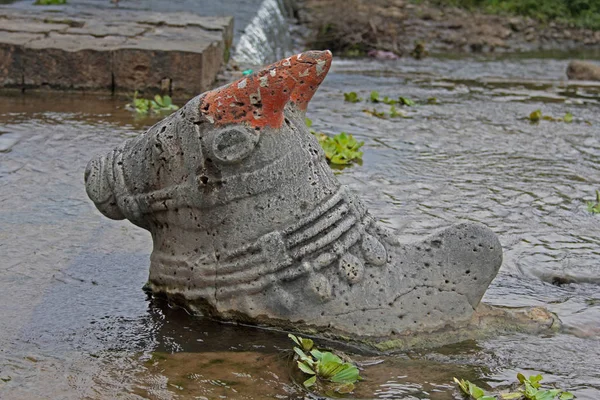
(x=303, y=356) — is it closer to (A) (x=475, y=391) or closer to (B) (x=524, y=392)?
(A) (x=475, y=391)

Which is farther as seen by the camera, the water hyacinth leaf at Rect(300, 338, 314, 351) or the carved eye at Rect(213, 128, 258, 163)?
the carved eye at Rect(213, 128, 258, 163)

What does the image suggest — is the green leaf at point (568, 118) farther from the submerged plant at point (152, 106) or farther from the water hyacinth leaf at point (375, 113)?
the submerged plant at point (152, 106)

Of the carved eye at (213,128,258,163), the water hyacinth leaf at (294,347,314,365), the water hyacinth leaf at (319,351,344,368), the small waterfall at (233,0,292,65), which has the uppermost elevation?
the carved eye at (213,128,258,163)

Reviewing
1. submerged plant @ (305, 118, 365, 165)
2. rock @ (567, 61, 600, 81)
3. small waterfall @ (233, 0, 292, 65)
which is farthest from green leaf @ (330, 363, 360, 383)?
rock @ (567, 61, 600, 81)

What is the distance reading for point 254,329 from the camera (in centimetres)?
299

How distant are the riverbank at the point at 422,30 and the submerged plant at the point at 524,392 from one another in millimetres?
10839

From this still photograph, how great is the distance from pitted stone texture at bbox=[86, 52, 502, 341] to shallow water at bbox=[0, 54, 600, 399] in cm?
11

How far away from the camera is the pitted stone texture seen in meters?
2.89

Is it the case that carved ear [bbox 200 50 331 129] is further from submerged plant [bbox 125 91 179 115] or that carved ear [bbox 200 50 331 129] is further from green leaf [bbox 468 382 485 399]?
submerged plant [bbox 125 91 179 115]

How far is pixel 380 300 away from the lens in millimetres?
2938

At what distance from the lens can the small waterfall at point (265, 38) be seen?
33.3 feet

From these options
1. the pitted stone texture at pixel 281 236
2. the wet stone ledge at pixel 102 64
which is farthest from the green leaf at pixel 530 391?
the wet stone ledge at pixel 102 64

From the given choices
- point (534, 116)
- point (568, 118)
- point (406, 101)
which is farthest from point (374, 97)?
point (568, 118)

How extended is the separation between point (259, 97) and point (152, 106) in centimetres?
392
